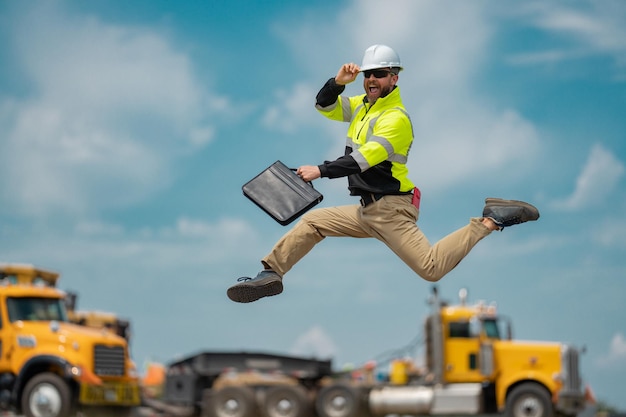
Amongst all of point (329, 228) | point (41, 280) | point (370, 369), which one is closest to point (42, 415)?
point (41, 280)

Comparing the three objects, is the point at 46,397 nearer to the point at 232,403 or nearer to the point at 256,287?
the point at 232,403

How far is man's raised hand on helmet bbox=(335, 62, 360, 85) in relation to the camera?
247 inches

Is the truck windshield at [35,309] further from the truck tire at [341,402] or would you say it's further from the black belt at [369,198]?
the black belt at [369,198]

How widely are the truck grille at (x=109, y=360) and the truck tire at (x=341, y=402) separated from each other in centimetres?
676

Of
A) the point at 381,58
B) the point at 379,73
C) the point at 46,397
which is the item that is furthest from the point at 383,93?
the point at 46,397

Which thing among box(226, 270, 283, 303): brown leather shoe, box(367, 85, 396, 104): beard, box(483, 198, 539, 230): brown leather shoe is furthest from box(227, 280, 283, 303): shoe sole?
box(483, 198, 539, 230): brown leather shoe

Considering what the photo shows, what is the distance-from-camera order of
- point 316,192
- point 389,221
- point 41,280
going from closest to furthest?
point 316,192, point 389,221, point 41,280

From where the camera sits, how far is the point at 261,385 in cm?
2811

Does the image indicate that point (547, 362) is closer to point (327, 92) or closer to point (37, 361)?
point (37, 361)

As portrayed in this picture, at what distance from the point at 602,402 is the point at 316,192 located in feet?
88.4

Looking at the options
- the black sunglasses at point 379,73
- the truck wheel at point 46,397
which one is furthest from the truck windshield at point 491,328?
the black sunglasses at point 379,73

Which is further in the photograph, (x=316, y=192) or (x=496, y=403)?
(x=496, y=403)

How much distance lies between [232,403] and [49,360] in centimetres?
766

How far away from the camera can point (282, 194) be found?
19.2 ft
